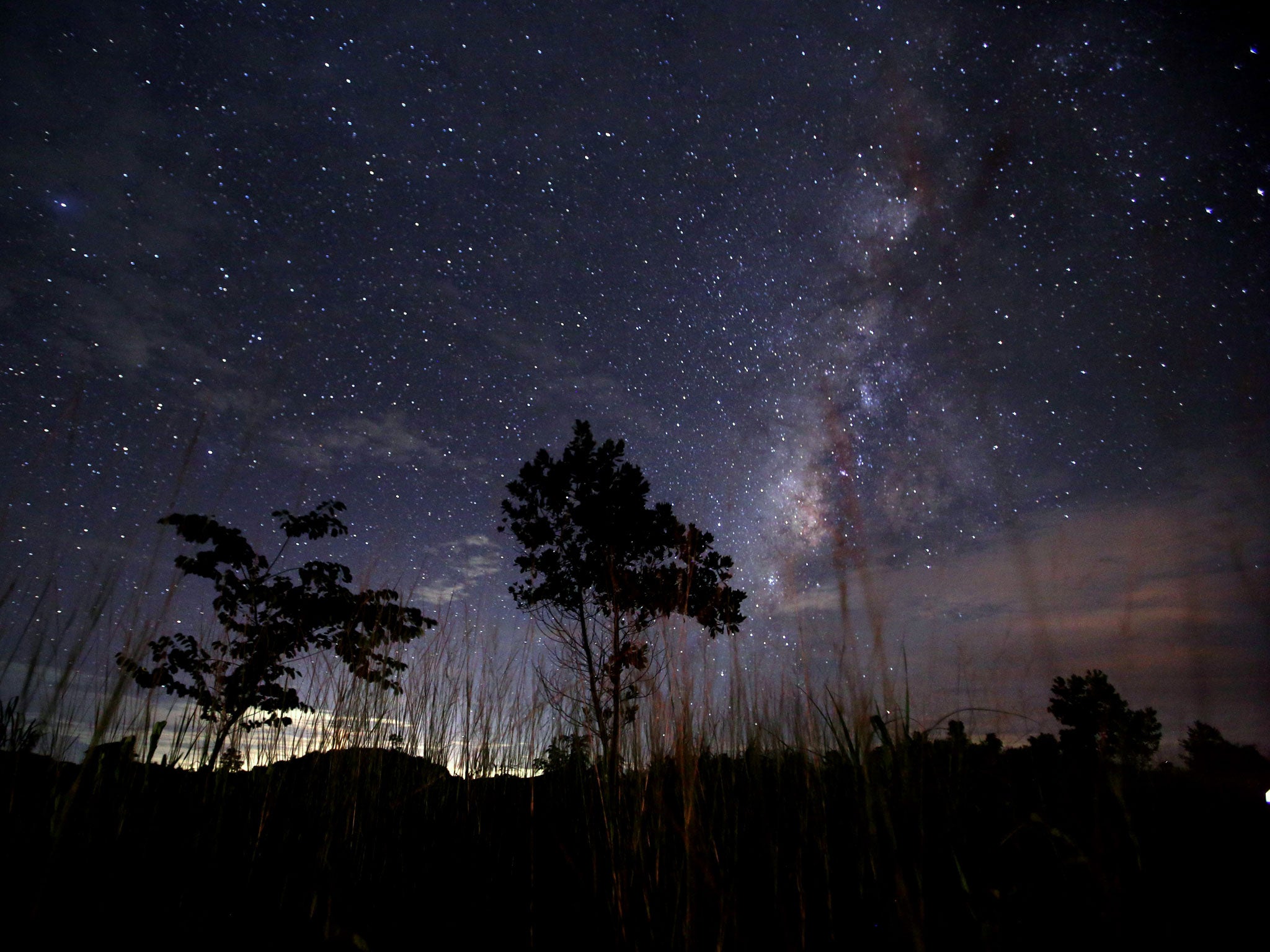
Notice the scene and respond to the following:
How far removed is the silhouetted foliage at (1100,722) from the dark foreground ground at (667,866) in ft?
0.72

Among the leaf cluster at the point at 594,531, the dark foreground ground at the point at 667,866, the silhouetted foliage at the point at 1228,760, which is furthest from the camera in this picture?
the leaf cluster at the point at 594,531

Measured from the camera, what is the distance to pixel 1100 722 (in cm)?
254

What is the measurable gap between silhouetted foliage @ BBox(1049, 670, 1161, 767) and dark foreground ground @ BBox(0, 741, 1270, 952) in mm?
219

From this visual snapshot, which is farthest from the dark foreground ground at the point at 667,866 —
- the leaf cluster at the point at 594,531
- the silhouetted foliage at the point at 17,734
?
the leaf cluster at the point at 594,531

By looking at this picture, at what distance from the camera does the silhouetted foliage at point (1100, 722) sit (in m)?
2.63

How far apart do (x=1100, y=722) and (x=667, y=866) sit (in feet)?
6.75

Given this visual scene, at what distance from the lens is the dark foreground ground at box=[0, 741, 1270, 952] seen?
1546 millimetres

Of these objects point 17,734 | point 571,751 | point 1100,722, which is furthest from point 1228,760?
point 17,734

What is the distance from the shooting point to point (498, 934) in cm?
191

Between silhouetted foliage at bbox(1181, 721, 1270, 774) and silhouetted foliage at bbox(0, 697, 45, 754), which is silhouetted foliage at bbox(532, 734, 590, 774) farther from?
silhouetted foliage at bbox(1181, 721, 1270, 774)

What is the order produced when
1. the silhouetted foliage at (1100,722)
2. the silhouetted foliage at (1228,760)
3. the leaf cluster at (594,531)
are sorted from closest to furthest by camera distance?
the silhouetted foliage at (1100,722), the silhouetted foliage at (1228,760), the leaf cluster at (594,531)

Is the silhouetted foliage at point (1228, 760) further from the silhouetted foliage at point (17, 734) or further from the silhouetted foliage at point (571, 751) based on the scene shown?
the silhouetted foliage at point (17, 734)

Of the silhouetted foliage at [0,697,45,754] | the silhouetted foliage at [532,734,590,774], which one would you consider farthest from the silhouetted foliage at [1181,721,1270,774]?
the silhouetted foliage at [0,697,45,754]

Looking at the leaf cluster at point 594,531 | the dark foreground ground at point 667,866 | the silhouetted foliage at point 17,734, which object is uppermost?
the leaf cluster at point 594,531
